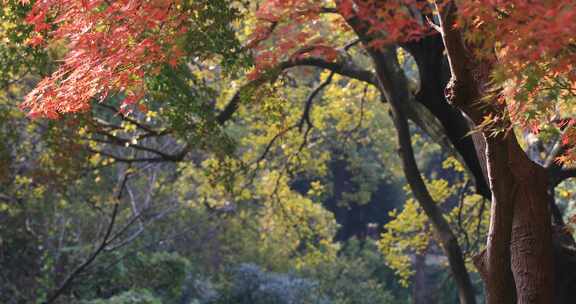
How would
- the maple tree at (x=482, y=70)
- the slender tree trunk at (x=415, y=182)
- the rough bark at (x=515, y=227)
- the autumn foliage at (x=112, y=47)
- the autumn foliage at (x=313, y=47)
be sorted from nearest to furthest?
the autumn foliage at (x=313, y=47)
the maple tree at (x=482, y=70)
the rough bark at (x=515, y=227)
the autumn foliage at (x=112, y=47)
the slender tree trunk at (x=415, y=182)

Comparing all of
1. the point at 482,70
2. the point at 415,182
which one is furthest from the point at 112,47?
the point at 415,182

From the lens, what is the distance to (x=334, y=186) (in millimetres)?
21969

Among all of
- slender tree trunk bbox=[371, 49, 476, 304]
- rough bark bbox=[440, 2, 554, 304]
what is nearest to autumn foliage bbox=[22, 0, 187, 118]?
rough bark bbox=[440, 2, 554, 304]

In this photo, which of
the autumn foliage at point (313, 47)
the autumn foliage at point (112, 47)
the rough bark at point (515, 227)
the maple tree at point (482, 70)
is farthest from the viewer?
the autumn foliage at point (112, 47)

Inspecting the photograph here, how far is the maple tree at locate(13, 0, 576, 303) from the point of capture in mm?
2668

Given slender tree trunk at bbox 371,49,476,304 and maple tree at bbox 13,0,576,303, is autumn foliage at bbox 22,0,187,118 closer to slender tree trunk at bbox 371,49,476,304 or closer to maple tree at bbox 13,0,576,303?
maple tree at bbox 13,0,576,303

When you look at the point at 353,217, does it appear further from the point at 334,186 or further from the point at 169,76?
the point at 169,76

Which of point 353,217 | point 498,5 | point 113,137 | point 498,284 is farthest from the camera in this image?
point 353,217

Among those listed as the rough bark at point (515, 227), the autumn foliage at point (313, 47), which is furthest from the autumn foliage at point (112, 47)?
the rough bark at point (515, 227)

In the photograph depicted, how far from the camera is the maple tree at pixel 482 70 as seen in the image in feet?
8.75

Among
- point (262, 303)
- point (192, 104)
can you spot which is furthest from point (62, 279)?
point (192, 104)

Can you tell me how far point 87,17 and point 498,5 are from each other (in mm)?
2350

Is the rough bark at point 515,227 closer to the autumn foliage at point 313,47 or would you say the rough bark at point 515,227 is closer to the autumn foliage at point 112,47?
the autumn foliage at point 313,47

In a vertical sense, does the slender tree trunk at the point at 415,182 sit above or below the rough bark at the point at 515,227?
above
